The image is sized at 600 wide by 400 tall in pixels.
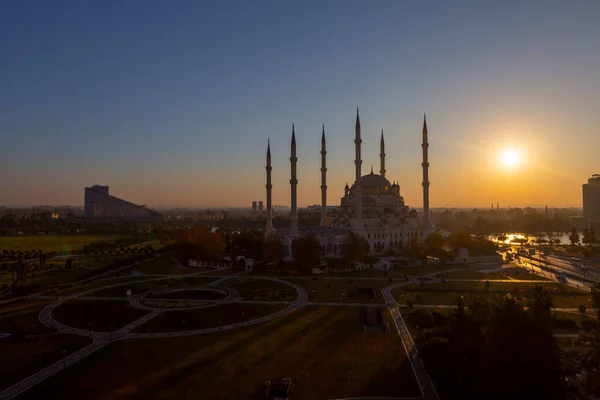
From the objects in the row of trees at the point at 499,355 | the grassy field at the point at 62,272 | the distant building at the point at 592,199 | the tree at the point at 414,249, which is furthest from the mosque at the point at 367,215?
the distant building at the point at 592,199

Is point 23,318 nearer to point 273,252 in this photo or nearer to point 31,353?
point 31,353

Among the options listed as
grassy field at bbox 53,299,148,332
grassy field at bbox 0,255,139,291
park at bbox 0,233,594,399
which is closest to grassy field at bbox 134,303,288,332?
park at bbox 0,233,594,399

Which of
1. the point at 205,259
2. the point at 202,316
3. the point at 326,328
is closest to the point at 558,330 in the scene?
the point at 326,328

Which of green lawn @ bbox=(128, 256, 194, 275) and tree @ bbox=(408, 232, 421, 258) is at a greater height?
tree @ bbox=(408, 232, 421, 258)

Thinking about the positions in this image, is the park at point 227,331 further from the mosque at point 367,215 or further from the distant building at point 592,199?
the distant building at point 592,199

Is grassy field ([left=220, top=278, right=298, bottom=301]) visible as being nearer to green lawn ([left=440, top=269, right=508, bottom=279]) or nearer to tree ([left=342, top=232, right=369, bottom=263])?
tree ([left=342, top=232, right=369, bottom=263])

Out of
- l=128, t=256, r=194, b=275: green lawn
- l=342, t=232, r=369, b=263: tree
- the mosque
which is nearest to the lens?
l=128, t=256, r=194, b=275: green lawn

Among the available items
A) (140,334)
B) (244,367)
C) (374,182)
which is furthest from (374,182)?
(244,367)
